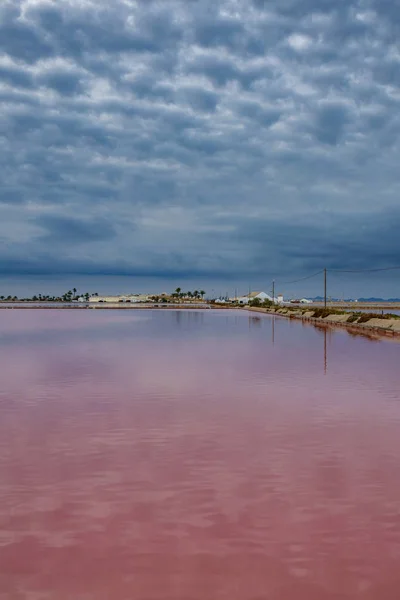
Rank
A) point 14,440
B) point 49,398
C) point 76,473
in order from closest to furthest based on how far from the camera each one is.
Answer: point 76,473
point 14,440
point 49,398

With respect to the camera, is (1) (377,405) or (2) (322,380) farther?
(2) (322,380)

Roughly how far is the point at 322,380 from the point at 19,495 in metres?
9.96

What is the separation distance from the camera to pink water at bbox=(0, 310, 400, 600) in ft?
13.5

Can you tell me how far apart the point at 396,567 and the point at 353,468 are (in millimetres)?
2459

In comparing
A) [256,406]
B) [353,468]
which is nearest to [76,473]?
[353,468]

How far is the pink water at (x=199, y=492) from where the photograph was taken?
4.12m

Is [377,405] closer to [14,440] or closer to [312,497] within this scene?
[312,497]

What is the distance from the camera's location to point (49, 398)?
1155cm

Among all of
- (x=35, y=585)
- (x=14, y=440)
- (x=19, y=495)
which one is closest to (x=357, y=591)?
(x=35, y=585)

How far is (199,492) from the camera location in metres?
5.89

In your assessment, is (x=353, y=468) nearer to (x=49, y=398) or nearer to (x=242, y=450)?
(x=242, y=450)

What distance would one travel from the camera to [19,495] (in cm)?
579

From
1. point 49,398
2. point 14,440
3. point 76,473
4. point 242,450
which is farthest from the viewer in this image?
point 49,398

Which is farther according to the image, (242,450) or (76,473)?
(242,450)
